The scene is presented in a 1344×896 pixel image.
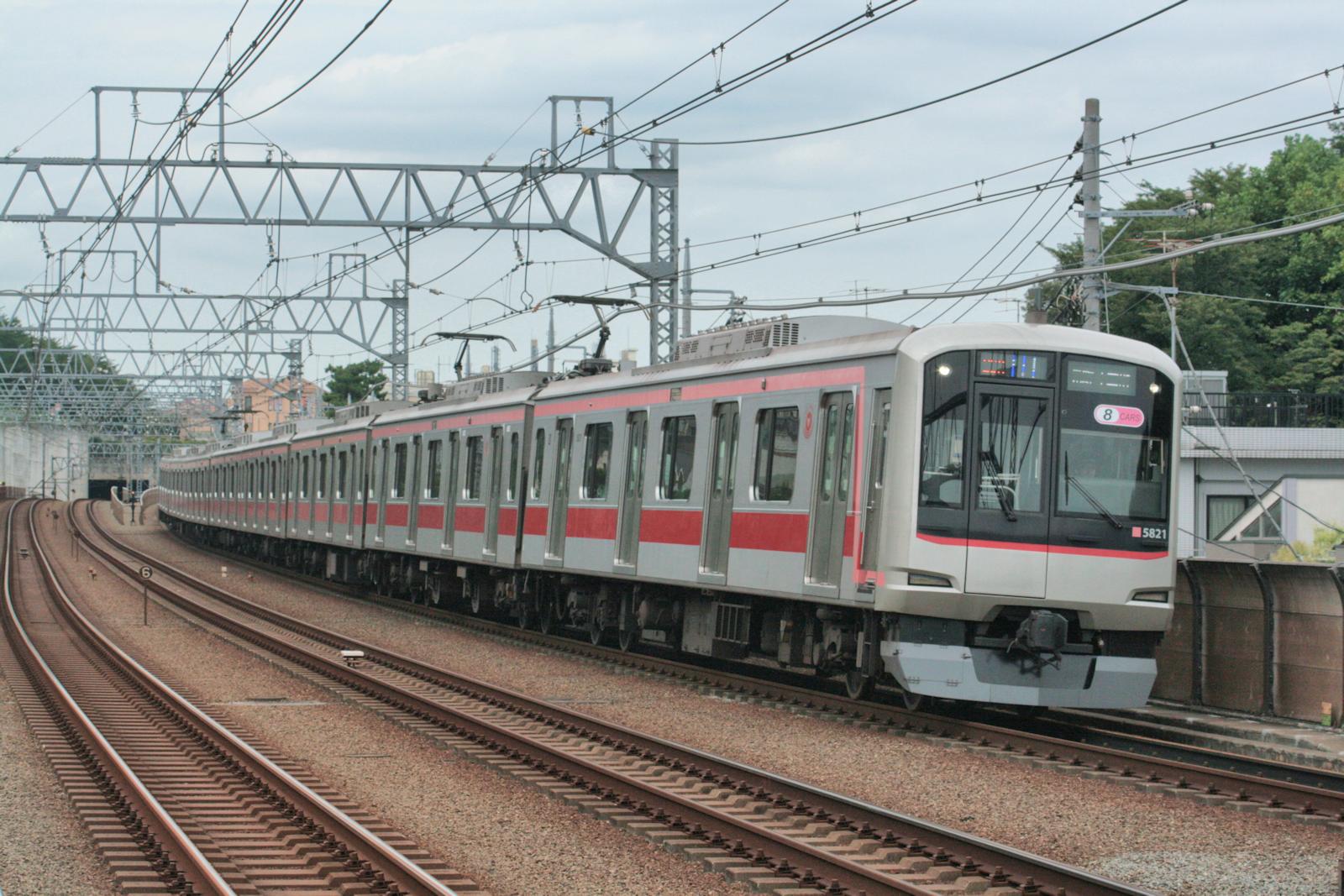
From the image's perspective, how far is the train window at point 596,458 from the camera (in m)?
18.9

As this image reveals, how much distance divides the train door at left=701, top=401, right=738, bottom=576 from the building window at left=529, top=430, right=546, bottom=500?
201 inches

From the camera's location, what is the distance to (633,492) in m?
18.0

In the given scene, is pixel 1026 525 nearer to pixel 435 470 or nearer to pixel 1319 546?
pixel 435 470

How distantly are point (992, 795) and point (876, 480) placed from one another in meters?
3.33

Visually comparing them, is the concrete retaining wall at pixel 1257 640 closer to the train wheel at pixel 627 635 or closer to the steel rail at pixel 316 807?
the train wheel at pixel 627 635

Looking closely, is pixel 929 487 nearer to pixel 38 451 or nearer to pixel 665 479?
pixel 665 479

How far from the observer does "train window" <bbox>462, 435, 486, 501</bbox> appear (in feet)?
77.0

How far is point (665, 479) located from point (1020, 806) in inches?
309

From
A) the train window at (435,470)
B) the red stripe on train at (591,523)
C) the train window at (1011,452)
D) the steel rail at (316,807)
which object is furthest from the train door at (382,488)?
the train window at (1011,452)

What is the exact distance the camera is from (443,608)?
27.7 meters

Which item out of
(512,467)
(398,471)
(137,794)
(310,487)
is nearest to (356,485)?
(398,471)

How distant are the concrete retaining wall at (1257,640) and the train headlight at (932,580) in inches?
112

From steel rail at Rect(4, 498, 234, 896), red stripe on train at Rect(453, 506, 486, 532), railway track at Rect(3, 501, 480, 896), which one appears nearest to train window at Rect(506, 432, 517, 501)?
red stripe on train at Rect(453, 506, 486, 532)

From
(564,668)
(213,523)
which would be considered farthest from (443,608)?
(213,523)
